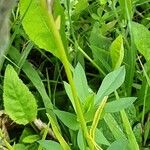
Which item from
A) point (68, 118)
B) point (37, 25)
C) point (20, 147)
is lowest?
point (20, 147)

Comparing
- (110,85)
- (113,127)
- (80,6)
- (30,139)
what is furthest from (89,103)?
(80,6)

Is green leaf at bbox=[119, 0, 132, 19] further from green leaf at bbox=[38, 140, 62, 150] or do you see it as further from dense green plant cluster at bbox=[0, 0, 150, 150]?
green leaf at bbox=[38, 140, 62, 150]

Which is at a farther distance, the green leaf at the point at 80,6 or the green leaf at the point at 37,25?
the green leaf at the point at 80,6

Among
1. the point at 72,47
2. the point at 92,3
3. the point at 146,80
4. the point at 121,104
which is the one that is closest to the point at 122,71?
the point at 121,104

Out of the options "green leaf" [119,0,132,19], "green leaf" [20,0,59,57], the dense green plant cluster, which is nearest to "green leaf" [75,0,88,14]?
the dense green plant cluster

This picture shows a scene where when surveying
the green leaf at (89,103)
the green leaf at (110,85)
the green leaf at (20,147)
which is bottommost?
the green leaf at (20,147)

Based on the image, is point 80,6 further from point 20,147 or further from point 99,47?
point 20,147

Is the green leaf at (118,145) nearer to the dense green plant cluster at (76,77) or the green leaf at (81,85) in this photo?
the dense green plant cluster at (76,77)

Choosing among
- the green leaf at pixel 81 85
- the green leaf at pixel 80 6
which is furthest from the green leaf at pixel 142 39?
the green leaf at pixel 81 85
